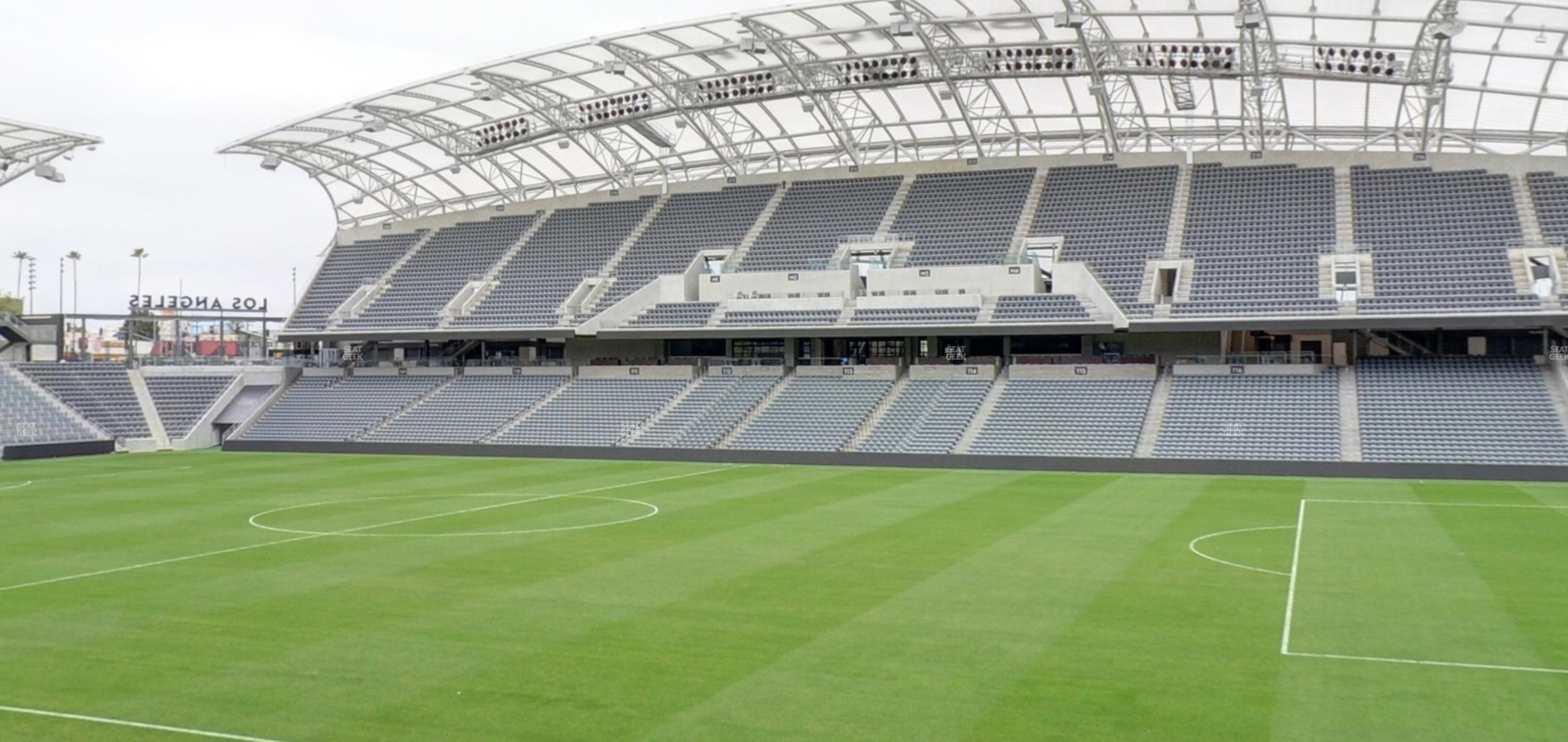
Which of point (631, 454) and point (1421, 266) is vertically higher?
point (1421, 266)

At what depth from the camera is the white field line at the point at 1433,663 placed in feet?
43.7

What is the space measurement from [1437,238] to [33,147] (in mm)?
55130

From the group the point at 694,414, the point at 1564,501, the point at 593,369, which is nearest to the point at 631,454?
the point at 694,414

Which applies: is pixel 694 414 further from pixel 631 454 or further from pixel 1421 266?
pixel 1421 266

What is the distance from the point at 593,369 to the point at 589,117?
11.8m

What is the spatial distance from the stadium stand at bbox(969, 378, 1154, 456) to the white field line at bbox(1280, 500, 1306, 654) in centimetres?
1342

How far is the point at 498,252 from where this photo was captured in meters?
63.7

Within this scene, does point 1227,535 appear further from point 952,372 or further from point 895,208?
point 895,208

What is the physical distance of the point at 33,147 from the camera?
4866 cm

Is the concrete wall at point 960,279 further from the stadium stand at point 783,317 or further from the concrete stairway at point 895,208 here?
the concrete stairway at point 895,208

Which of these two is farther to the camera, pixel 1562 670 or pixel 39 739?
pixel 1562 670

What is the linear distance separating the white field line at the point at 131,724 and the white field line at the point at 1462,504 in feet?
87.6

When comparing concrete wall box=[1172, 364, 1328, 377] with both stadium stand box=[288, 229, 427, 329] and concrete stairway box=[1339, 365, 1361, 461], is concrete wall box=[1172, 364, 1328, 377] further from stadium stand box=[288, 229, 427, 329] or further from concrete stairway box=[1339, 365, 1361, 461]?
stadium stand box=[288, 229, 427, 329]

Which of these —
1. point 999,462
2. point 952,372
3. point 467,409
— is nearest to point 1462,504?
point 999,462
